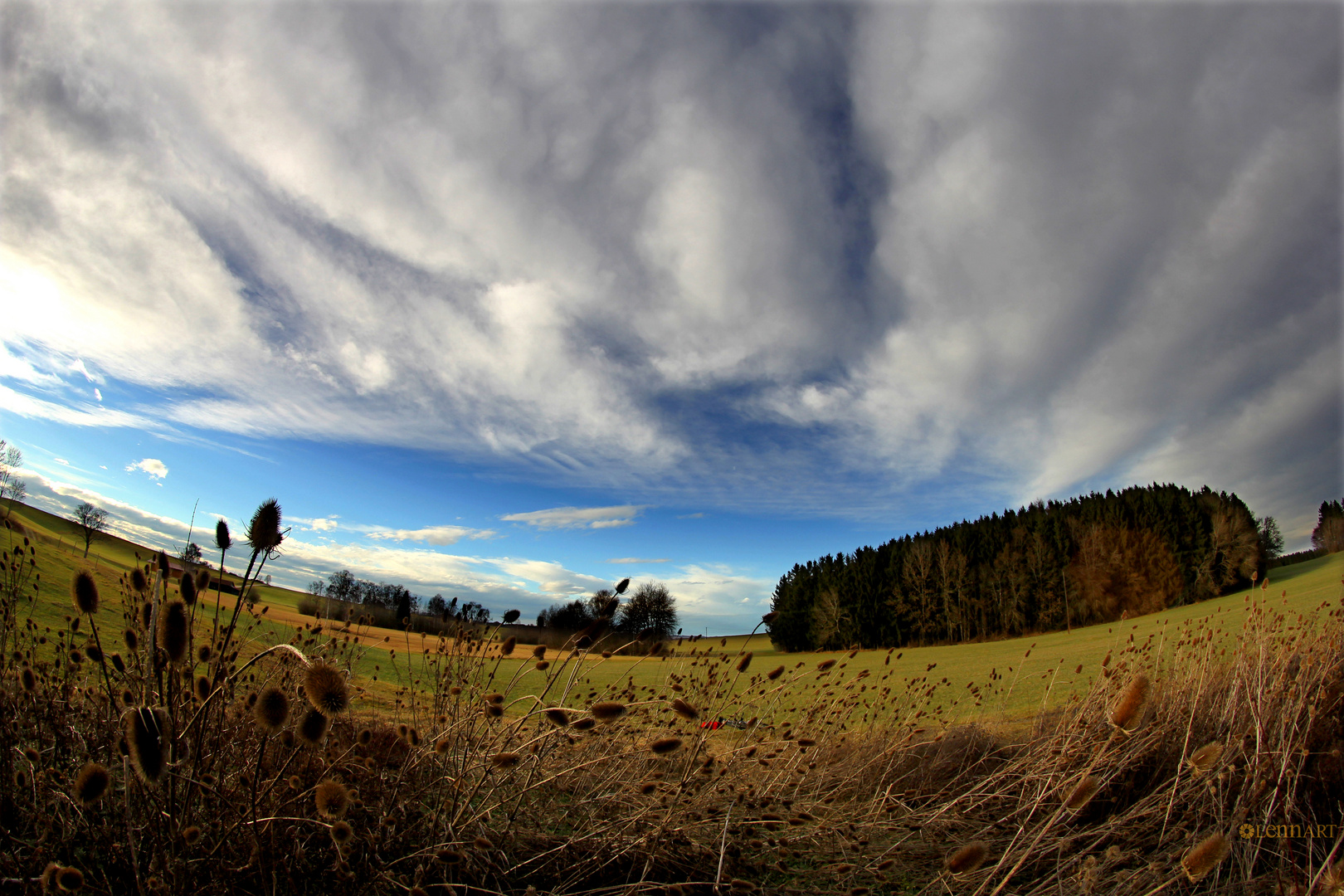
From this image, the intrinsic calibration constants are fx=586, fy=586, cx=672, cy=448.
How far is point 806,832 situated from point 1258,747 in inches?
103

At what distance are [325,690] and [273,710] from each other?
0.44 feet

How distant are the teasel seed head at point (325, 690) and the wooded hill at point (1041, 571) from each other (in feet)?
145

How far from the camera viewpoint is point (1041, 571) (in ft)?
164

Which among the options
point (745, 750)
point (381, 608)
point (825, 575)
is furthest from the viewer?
point (825, 575)

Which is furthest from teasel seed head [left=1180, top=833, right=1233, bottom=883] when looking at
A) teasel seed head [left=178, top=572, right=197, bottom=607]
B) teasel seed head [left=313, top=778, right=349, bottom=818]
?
teasel seed head [left=178, top=572, right=197, bottom=607]

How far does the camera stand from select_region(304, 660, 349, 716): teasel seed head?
1686 millimetres

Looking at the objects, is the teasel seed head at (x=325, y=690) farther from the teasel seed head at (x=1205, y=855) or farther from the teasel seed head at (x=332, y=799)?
the teasel seed head at (x=1205, y=855)

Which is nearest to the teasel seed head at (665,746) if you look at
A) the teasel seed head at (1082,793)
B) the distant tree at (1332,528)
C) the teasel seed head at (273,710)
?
the teasel seed head at (273,710)

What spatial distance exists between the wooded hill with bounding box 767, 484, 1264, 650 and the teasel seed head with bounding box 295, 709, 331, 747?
145 feet

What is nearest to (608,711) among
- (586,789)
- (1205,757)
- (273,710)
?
(273,710)

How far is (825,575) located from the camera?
2383 inches

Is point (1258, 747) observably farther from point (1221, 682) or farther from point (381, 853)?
point (381, 853)

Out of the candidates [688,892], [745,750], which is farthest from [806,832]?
[688,892]

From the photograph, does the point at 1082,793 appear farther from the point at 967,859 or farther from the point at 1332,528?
the point at 1332,528
